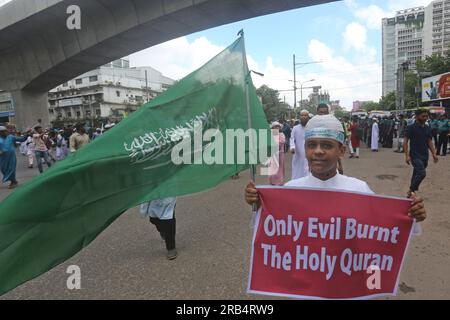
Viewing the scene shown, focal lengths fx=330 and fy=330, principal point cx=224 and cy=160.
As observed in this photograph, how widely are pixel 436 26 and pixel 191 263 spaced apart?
452ft

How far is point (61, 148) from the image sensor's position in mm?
12414

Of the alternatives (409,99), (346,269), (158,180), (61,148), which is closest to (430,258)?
(346,269)

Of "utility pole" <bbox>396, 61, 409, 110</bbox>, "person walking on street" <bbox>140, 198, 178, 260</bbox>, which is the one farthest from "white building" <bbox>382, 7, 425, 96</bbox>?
"person walking on street" <bbox>140, 198, 178, 260</bbox>

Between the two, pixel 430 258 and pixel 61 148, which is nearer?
pixel 430 258

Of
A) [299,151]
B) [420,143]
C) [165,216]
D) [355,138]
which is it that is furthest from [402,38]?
[165,216]

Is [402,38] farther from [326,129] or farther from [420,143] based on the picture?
[326,129]

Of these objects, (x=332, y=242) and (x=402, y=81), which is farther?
(x=402, y=81)

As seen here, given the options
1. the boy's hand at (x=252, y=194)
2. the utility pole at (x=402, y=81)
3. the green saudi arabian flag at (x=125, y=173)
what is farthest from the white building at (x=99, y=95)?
the boy's hand at (x=252, y=194)

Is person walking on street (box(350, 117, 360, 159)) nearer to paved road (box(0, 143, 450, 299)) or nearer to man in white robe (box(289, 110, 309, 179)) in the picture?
paved road (box(0, 143, 450, 299))

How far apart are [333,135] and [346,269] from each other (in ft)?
2.61

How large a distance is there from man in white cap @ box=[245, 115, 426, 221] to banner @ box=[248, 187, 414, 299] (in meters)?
0.06

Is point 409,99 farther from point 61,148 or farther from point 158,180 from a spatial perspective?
point 158,180

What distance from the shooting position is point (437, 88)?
31.9 meters

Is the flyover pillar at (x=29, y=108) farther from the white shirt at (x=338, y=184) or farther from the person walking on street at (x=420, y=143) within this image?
the white shirt at (x=338, y=184)
